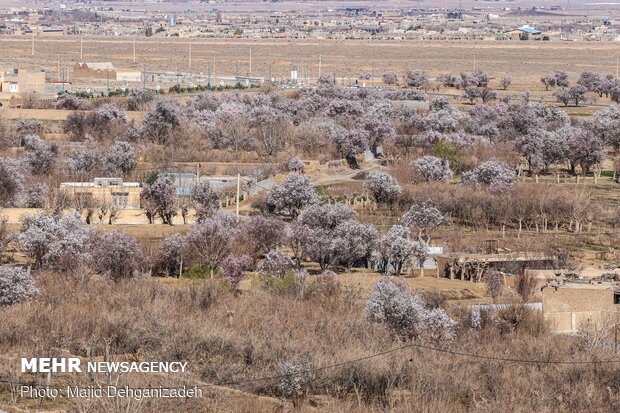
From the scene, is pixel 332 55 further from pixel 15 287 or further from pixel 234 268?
pixel 15 287

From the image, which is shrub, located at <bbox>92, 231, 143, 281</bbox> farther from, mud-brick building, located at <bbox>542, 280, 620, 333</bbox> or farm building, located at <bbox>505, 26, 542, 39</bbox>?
farm building, located at <bbox>505, 26, 542, 39</bbox>

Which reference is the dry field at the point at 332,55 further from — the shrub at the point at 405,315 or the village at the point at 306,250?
the shrub at the point at 405,315

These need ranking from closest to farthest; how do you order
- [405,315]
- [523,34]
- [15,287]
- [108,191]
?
[15,287], [405,315], [108,191], [523,34]

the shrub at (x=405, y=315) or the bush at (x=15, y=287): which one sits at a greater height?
the bush at (x=15, y=287)

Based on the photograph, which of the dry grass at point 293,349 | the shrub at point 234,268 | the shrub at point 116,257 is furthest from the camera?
the shrub at point 116,257

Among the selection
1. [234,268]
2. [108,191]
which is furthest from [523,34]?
[234,268]

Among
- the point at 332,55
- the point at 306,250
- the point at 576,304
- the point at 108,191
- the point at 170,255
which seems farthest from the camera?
the point at 332,55

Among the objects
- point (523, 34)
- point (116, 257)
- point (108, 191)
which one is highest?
point (116, 257)

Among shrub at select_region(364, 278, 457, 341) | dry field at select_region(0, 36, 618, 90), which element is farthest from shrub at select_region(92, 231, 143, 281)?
dry field at select_region(0, 36, 618, 90)

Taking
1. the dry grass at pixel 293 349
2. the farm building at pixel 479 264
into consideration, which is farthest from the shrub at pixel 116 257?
the farm building at pixel 479 264
